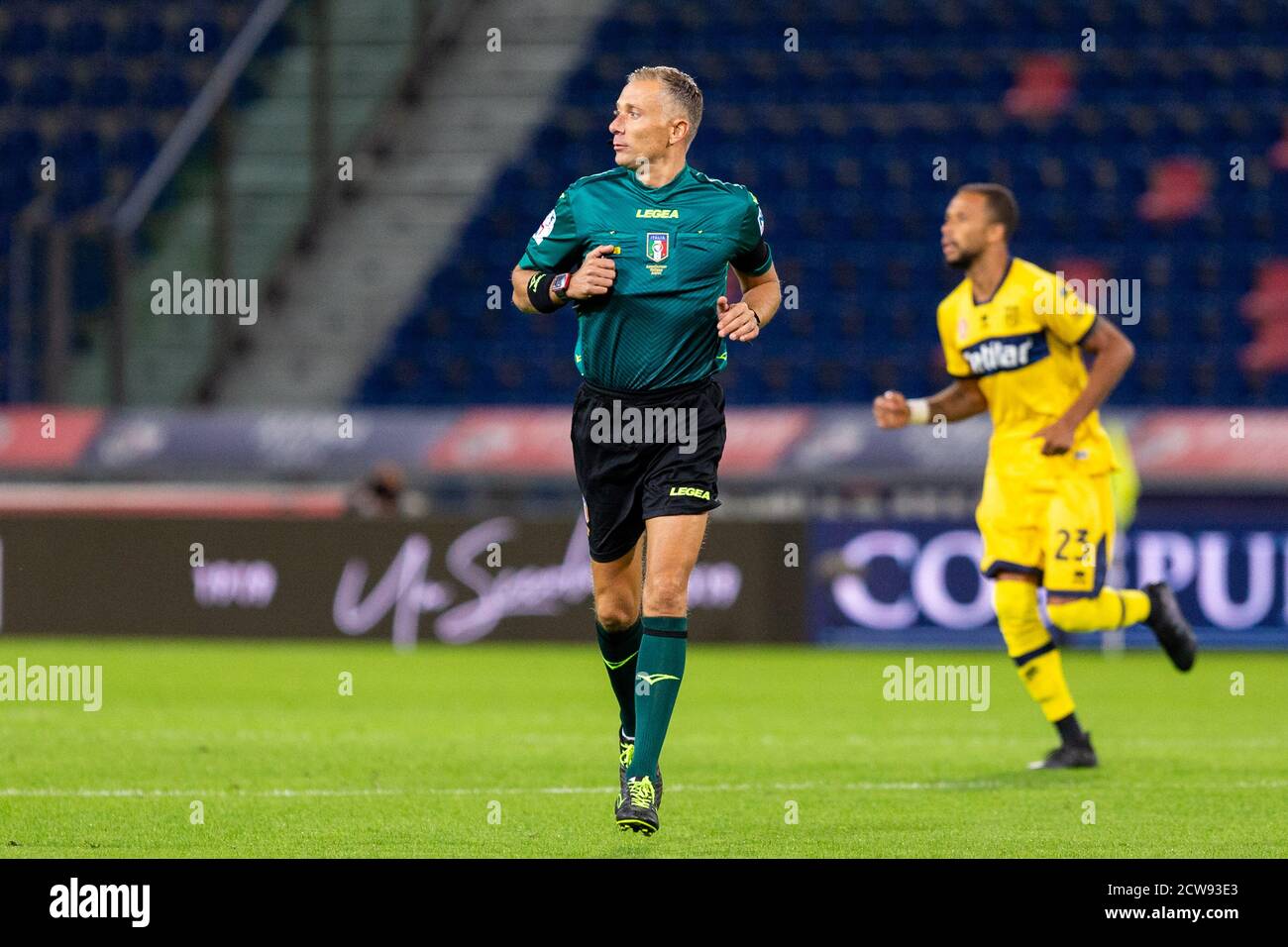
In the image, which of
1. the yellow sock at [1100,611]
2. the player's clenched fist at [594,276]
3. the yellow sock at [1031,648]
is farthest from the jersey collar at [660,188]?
the yellow sock at [1100,611]

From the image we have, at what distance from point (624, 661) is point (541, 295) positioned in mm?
1322

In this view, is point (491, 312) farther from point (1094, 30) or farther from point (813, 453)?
point (1094, 30)

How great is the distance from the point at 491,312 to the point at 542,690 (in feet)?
31.2

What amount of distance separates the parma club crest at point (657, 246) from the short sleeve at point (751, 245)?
0.25m

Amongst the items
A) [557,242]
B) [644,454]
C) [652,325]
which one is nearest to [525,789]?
[644,454]

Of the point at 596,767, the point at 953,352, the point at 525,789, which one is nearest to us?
the point at 525,789

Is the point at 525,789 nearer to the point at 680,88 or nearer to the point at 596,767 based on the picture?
the point at 596,767

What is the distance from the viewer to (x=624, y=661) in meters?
7.58

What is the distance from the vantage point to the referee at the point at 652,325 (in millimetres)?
6941

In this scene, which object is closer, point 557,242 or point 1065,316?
point 557,242

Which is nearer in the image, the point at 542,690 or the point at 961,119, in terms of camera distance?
the point at 542,690

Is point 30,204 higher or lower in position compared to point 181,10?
lower
